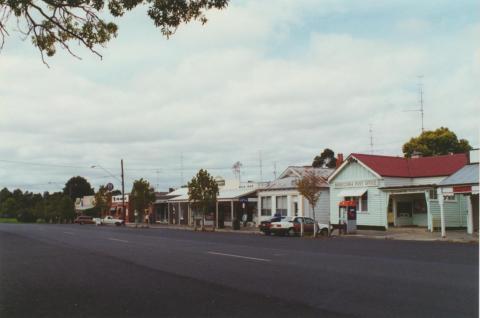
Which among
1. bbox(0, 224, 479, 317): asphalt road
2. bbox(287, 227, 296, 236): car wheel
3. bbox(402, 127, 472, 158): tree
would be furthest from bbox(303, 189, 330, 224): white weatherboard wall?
bbox(0, 224, 479, 317): asphalt road

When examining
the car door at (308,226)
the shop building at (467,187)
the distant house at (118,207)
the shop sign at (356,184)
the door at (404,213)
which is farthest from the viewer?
the distant house at (118,207)

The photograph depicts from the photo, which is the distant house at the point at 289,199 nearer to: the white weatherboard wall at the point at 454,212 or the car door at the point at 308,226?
the car door at the point at 308,226

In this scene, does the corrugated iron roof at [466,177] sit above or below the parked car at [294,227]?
above

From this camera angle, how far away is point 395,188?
37406 millimetres

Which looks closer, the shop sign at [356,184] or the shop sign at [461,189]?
the shop sign at [461,189]

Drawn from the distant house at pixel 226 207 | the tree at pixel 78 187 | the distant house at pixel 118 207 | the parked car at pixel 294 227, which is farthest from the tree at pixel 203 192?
the tree at pixel 78 187

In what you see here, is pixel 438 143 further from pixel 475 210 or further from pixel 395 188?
pixel 475 210

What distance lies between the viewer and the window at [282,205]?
49.3 m

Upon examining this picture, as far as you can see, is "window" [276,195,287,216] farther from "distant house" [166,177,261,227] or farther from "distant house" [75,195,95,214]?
"distant house" [75,195,95,214]

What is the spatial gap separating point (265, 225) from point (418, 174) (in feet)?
42.3

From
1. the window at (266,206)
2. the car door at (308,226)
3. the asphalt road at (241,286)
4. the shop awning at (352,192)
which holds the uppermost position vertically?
the shop awning at (352,192)

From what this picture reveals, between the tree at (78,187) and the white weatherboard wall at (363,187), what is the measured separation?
104m

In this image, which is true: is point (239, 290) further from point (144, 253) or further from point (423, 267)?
point (144, 253)

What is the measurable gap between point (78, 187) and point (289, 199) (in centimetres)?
10031
